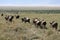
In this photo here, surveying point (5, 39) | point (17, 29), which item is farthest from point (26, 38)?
point (17, 29)

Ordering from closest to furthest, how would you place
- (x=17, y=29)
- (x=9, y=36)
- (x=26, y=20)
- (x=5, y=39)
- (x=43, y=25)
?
(x=5, y=39) < (x=9, y=36) < (x=17, y=29) < (x=43, y=25) < (x=26, y=20)

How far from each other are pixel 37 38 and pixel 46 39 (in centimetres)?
139

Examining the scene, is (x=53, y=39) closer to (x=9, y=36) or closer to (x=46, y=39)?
(x=46, y=39)

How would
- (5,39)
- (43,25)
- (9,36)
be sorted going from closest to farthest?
(5,39) → (9,36) → (43,25)

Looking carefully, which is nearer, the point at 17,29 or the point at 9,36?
the point at 9,36

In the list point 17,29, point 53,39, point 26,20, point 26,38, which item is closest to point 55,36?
point 53,39

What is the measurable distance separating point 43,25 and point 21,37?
967 centimetres

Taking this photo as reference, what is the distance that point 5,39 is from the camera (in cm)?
1603

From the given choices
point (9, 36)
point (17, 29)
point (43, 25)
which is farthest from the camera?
point (43, 25)

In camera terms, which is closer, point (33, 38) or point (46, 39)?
point (46, 39)

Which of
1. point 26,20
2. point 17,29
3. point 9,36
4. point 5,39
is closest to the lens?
point 5,39

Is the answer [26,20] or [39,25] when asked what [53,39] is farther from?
[26,20]

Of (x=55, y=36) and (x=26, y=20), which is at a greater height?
(x=55, y=36)

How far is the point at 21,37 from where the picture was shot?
1681 centimetres
